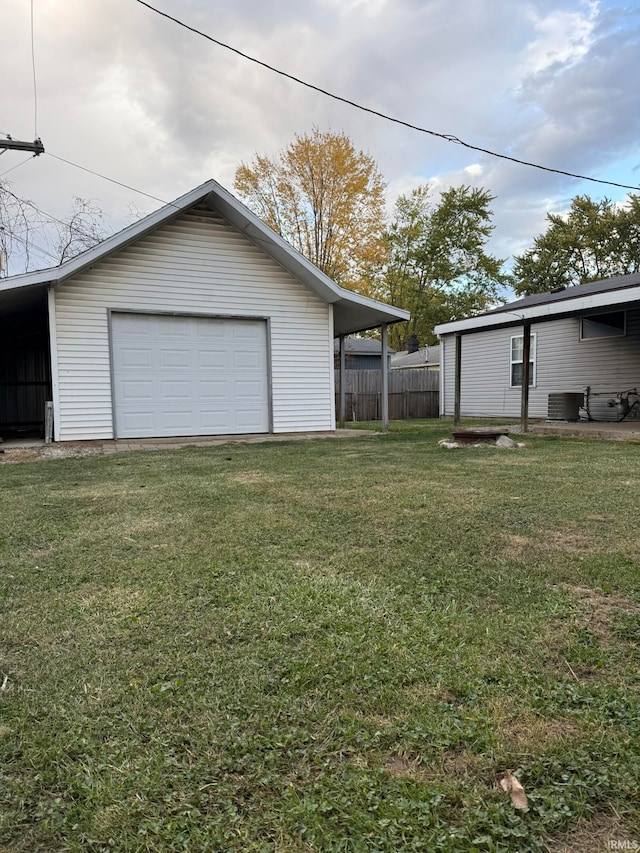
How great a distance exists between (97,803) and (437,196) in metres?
32.9

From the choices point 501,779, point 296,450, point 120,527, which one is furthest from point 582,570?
point 296,450

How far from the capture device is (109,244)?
28.9ft

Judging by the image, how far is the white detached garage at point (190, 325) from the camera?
9117mm

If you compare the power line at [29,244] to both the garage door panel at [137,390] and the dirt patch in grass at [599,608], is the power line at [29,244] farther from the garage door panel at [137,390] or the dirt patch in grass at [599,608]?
the dirt patch in grass at [599,608]

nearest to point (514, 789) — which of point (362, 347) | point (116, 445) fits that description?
point (116, 445)

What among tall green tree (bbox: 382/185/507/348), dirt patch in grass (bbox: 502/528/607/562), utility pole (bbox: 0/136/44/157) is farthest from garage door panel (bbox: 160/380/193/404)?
tall green tree (bbox: 382/185/507/348)

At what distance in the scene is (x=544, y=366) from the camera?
15.1 m

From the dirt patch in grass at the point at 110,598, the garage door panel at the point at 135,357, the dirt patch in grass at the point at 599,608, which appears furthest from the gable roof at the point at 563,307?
the dirt patch in grass at the point at 110,598

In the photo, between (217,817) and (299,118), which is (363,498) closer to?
(217,817)

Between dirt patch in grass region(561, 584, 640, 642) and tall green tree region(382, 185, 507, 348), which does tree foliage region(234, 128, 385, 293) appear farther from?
dirt patch in grass region(561, 584, 640, 642)

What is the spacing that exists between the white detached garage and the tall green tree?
67.5 ft

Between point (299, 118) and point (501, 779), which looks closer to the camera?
point (501, 779)

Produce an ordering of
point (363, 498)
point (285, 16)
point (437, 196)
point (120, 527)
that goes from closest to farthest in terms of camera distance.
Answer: point (120, 527) < point (363, 498) < point (285, 16) < point (437, 196)

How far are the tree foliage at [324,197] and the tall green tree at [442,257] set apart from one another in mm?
7505
